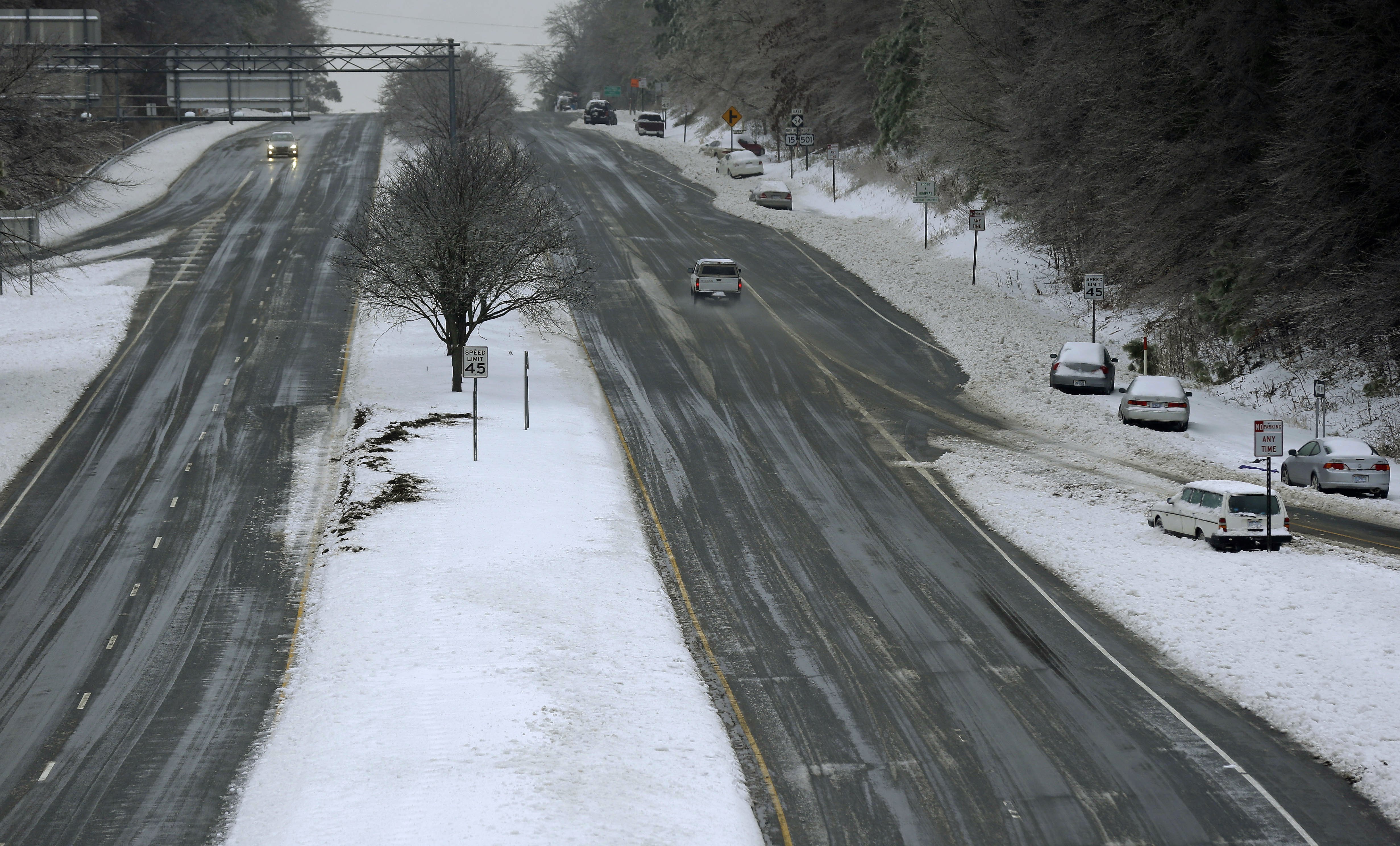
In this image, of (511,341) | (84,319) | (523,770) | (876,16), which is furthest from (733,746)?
(876,16)

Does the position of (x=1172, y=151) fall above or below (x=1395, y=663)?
above

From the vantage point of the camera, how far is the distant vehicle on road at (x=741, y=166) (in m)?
72.9

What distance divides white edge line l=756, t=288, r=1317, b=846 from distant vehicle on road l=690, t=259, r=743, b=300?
897 centimetres

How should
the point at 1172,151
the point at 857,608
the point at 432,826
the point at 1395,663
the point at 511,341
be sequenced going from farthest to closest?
the point at 511,341, the point at 1172,151, the point at 857,608, the point at 1395,663, the point at 432,826

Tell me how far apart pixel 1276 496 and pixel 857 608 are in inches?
341

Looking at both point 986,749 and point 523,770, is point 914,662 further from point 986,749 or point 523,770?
point 523,770

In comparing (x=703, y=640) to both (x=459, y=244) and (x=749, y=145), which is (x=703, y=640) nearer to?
(x=459, y=244)

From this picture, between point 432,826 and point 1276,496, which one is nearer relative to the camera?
point 432,826

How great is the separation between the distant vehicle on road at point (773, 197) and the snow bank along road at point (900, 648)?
81.0ft

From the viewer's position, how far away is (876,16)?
72.6 m

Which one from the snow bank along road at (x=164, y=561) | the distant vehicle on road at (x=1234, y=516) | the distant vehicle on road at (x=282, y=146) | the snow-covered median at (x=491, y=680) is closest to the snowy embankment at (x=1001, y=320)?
the distant vehicle on road at (x=1234, y=516)

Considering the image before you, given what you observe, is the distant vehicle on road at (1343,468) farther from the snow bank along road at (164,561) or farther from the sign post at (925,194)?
the sign post at (925,194)

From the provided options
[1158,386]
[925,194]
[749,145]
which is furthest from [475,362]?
[749,145]

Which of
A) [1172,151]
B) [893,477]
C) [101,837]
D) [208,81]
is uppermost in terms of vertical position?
[208,81]
